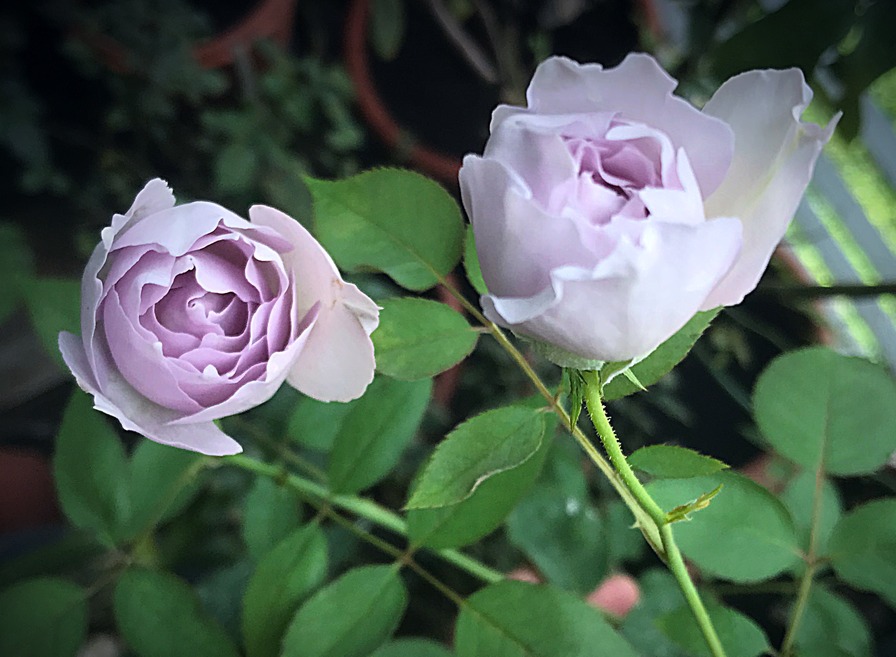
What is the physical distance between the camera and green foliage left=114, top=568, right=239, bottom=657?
352 millimetres

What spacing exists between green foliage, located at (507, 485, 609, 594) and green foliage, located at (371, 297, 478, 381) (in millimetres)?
198

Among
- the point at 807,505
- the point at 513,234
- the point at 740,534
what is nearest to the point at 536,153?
the point at 513,234

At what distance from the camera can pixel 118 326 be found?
0.23 m

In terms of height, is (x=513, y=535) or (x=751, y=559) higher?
(x=751, y=559)

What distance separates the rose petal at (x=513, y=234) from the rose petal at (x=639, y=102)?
0.08 ft

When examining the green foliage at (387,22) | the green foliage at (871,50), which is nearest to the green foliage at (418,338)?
the green foliage at (871,50)

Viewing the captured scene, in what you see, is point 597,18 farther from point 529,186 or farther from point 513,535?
point 529,186

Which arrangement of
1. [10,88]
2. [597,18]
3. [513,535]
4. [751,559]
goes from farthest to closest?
[597,18], [10,88], [513,535], [751,559]

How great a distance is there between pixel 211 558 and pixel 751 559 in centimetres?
43

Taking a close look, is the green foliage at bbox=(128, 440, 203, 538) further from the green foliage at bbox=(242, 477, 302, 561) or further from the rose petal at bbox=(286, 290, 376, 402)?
the rose petal at bbox=(286, 290, 376, 402)

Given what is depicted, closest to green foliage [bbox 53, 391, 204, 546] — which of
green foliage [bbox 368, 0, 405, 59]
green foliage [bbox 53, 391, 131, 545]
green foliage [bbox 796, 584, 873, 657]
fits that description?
green foliage [bbox 53, 391, 131, 545]

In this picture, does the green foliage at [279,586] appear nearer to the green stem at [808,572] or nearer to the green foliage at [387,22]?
the green stem at [808,572]

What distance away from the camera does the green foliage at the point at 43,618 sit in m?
0.37

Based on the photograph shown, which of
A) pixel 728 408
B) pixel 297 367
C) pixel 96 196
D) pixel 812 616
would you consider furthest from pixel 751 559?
pixel 96 196
